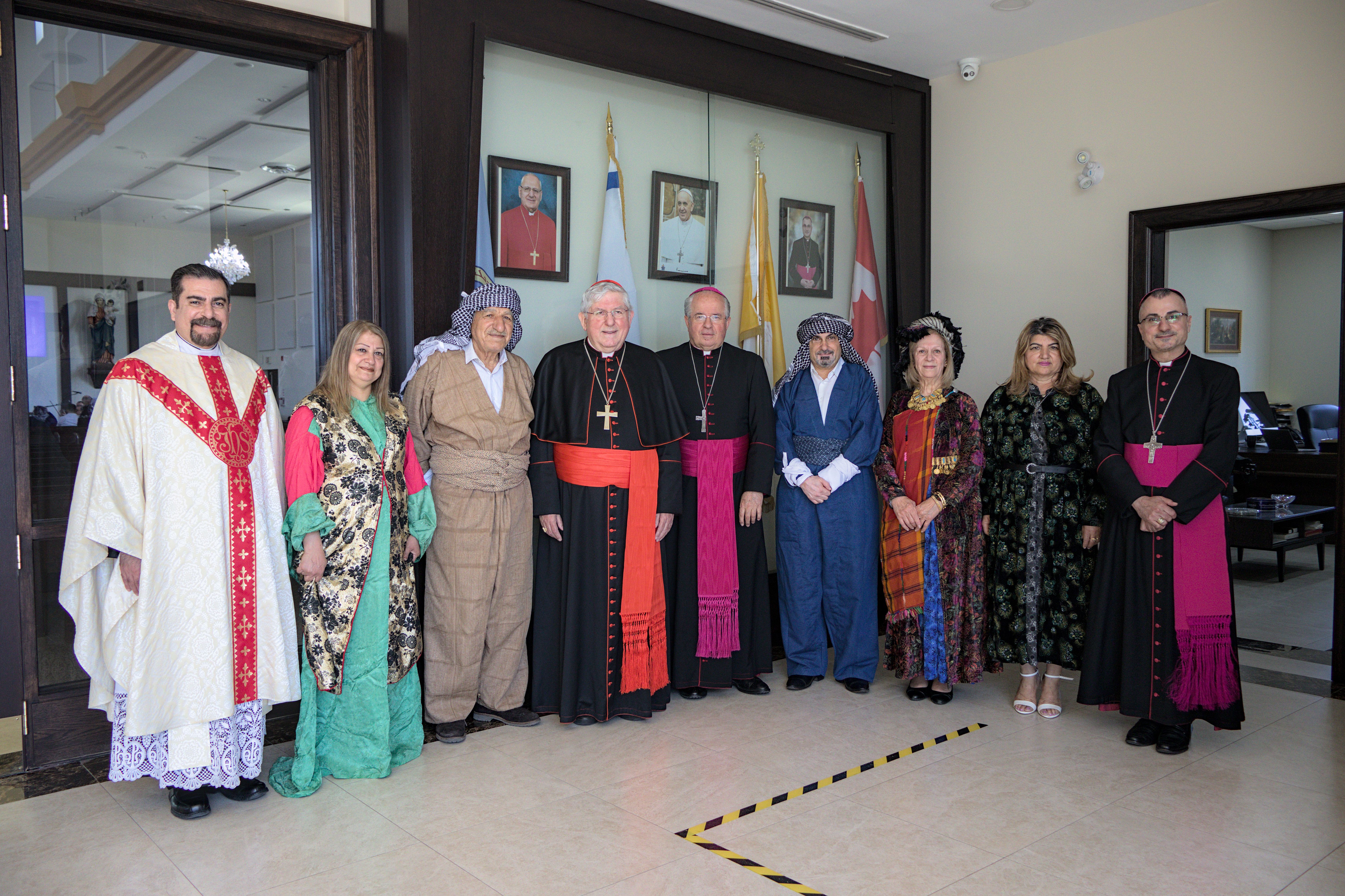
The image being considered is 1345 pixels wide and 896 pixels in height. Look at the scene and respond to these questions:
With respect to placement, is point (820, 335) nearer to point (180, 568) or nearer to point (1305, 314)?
point (180, 568)

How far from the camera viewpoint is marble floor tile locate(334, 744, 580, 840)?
2.88m

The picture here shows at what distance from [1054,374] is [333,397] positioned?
107 inches

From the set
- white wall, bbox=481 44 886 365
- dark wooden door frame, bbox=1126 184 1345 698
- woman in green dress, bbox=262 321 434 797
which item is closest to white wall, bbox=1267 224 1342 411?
dark wooden door frame, bbox=1126 184 1345 698

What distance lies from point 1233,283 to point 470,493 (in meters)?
8.68

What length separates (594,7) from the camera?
4.24 metres

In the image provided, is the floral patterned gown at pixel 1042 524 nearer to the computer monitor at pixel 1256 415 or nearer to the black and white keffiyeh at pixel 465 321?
the black and white keffiyeh at pixel 465 321

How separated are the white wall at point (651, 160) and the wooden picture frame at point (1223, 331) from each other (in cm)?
521

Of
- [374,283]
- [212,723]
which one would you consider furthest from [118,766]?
[374,283]

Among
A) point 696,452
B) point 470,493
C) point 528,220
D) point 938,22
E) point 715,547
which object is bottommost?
point 715,547

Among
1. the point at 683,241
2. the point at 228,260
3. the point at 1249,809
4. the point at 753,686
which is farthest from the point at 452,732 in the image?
the point at 1249,809

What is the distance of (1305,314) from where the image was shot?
9570 millimetres

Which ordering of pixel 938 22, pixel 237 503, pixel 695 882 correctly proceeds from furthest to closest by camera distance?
pixel 938 22
pixel 237 503
pixel 695 882

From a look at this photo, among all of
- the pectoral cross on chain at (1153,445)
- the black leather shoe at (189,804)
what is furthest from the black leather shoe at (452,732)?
the pectoral cross on chain at (1153,445)

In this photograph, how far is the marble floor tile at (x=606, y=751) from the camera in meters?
3.25
